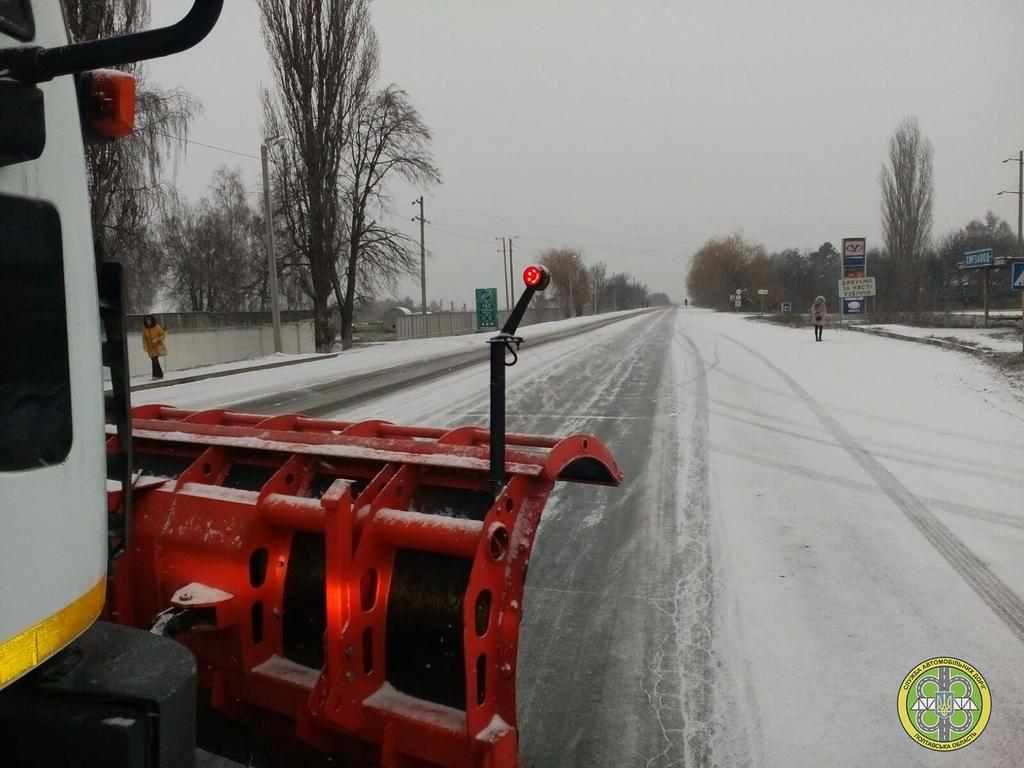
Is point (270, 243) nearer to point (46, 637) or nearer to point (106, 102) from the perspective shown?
point (106, 102)

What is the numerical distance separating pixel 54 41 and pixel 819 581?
4.84 m

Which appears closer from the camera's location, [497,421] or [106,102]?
[106,102]

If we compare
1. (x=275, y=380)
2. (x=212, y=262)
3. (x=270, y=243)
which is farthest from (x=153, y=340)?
(x=212, y=262)

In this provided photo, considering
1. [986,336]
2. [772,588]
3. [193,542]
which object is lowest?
[772,588]

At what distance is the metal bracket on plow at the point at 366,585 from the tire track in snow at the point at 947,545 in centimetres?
296

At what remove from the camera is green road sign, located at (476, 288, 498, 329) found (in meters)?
40.8

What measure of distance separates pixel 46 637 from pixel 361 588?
950 mm

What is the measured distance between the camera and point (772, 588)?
470cm

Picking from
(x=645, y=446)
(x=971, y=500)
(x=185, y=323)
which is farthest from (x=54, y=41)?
(x=185, y=323)

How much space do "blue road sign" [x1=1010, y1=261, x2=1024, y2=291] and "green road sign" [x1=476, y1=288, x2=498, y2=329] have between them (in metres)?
26.3

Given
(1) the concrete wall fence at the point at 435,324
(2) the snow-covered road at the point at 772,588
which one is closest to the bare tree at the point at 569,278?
(1) the concrete wall fence at the point at 435,324

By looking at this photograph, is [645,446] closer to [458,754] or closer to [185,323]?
[458,754]
